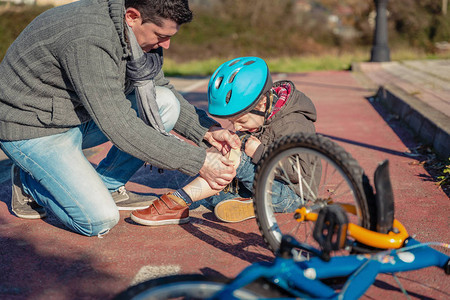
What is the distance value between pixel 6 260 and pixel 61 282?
0.50 metres

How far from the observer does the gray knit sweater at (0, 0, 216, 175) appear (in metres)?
2.93

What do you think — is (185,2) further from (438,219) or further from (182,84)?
(182,84)

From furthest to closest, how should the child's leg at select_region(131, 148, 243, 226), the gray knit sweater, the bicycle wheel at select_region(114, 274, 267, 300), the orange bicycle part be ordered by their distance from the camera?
the child's leg at select_region(131, 148, 243, 226), the gray knit sweater, the orange bicycle part, the bicycle wheel at select_region(114, 274, 267, 300)

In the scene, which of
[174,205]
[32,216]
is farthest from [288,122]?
[32,216]

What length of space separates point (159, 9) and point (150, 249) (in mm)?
1401

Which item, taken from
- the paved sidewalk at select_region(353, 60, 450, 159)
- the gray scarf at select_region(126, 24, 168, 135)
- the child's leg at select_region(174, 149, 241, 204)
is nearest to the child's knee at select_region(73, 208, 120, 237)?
the child's leg at select_region(174, 149, 241, 204)

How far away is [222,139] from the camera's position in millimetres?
A: 3590

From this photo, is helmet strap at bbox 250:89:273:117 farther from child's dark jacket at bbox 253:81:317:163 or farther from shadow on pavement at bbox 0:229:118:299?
shadow on pavement at bbox 0:229:118:299

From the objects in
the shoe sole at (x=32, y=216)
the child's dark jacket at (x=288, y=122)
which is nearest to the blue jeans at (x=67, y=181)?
the shoe sole at (x=32, y=216)

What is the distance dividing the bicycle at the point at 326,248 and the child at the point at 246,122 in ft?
2.11

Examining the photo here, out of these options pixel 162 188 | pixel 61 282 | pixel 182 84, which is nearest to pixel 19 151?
pixel 61 282

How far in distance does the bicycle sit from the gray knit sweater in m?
0.72

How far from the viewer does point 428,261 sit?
2.33 metres

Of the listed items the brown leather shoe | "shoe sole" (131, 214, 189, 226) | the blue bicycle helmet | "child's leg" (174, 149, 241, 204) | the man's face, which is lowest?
"shoe sole" (131, 214, 189, 226)
